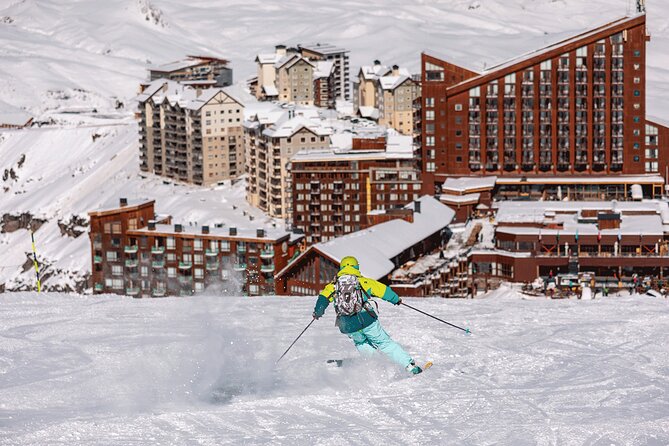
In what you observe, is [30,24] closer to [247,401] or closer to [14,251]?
[14,251]

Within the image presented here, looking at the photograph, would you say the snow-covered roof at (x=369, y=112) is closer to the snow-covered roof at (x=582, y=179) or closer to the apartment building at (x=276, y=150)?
the apartment building at (x=276, y=150)

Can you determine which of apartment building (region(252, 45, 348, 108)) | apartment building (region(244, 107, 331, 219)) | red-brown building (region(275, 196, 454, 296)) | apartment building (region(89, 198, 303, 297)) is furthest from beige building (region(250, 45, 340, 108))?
red-brown building (region(275, 196, 454, 296))

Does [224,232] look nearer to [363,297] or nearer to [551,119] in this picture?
[551,119]

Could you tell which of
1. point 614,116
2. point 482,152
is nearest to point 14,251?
point 482,152

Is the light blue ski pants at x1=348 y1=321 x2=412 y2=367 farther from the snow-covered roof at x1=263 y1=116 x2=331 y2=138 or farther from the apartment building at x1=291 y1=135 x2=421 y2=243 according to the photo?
the snow-covered roof at x1=263 y1=116 x2=331 y2=138

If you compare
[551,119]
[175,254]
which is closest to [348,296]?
[175,254]
